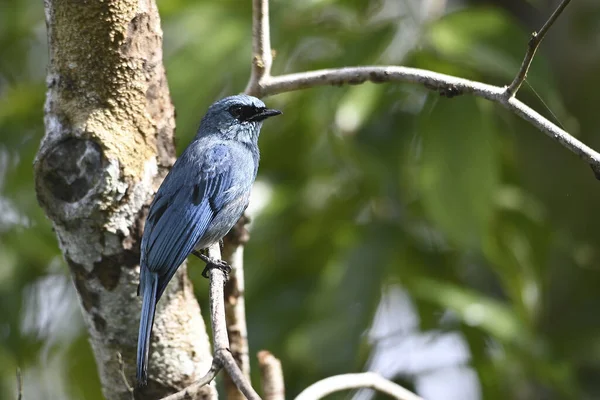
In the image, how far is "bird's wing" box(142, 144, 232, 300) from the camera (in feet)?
9.16

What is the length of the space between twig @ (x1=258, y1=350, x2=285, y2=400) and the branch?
0.93 metres

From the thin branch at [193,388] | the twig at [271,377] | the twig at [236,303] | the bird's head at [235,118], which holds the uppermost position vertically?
the bird's head at [235,118]

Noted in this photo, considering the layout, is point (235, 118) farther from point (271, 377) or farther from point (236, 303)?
point (271, 377)

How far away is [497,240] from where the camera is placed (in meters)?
4.12

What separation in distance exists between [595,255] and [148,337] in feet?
10.9

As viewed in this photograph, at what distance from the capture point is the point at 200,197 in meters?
3.44

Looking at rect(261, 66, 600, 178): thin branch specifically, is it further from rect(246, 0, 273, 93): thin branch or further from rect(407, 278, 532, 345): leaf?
rect(407, 278, 532, 345): leaf

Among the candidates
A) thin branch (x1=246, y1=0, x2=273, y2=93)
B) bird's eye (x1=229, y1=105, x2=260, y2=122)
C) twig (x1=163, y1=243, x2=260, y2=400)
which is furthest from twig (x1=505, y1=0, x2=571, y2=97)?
bird's eye (x1=229, y1=105, x2=260, y2=122)

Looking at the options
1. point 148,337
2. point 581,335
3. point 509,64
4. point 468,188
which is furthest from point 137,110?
point 581,335

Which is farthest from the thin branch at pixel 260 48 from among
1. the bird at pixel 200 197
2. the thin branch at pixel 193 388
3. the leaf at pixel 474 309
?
the leaf at pixel 474 309

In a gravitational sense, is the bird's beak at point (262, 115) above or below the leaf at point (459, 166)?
above

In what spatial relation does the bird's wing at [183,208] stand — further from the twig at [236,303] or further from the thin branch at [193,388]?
the thin branch at [193,388]

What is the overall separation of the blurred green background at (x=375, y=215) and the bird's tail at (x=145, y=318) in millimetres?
1089

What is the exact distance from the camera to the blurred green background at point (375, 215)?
3.62m
